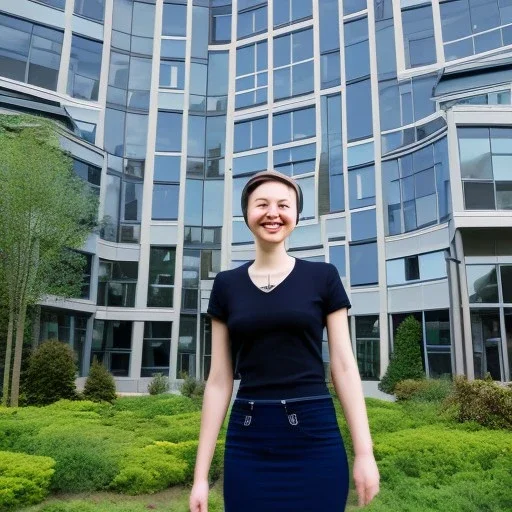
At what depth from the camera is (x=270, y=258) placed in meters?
1.94

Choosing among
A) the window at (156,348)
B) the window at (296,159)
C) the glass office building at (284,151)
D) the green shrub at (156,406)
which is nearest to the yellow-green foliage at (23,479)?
the green shrub at (156,406)

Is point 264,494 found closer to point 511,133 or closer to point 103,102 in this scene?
point 511,133

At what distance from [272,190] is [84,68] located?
22.4m

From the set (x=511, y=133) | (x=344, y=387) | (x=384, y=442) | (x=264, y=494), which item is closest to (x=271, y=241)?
(x=344, y=387)

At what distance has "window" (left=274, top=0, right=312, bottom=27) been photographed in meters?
22.8

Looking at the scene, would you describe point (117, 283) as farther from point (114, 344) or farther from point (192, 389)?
point (192, 389)

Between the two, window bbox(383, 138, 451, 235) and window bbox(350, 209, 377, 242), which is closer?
window bbox(383, 138, 451, 235)

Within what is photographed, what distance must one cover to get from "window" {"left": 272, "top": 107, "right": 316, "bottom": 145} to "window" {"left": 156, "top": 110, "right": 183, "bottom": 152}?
14.6 feet

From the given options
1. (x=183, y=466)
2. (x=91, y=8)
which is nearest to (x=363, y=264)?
(x=183, y=466)

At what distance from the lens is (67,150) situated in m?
18.5

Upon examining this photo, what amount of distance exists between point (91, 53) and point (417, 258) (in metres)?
16.1

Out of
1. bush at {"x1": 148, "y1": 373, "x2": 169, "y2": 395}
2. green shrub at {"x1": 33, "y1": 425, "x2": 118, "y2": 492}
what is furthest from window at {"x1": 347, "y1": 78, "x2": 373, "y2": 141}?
green shrub at {"x1": 33, "y1": 425, "x2": 118, "y2": 492}

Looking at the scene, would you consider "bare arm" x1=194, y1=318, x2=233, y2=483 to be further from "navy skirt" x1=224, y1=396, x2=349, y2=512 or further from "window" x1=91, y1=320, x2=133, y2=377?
"window" x1=91, y1=320, x2=133, y2=377

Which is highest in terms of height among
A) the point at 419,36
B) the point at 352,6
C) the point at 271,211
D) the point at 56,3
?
the point at 352,6
